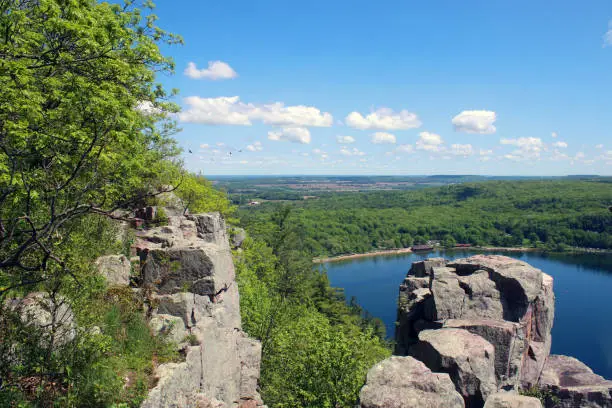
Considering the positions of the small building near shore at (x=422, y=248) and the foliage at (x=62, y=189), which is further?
the small building near shore at (x=422, y=248)

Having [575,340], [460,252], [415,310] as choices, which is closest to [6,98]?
[415,310]

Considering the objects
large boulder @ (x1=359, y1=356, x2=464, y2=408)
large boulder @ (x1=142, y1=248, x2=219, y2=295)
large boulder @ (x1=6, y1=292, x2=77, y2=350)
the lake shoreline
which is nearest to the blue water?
the lake shoreline

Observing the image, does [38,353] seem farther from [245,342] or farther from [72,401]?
[245,342]

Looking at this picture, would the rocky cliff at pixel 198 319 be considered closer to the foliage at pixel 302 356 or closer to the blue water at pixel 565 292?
the foliage at pixel 302 356

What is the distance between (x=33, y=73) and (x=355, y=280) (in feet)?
331

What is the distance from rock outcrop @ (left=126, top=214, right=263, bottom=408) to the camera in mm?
9680

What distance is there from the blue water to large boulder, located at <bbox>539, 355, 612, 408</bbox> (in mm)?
35738

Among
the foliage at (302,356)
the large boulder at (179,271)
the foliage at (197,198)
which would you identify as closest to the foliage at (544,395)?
the foliage at (302,356)

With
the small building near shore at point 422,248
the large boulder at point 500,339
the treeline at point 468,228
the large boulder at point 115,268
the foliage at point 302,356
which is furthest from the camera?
the small building near shore at point 422,248

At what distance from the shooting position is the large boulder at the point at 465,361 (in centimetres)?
1500

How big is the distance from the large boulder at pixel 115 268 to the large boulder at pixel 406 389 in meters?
7.32

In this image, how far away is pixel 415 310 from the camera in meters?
24.5

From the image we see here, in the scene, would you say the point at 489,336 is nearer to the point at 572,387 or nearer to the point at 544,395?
the point at 544,395

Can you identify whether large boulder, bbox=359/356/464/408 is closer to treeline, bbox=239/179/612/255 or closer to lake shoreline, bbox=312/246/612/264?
lake shoreline, bbox=312/246/612/264
